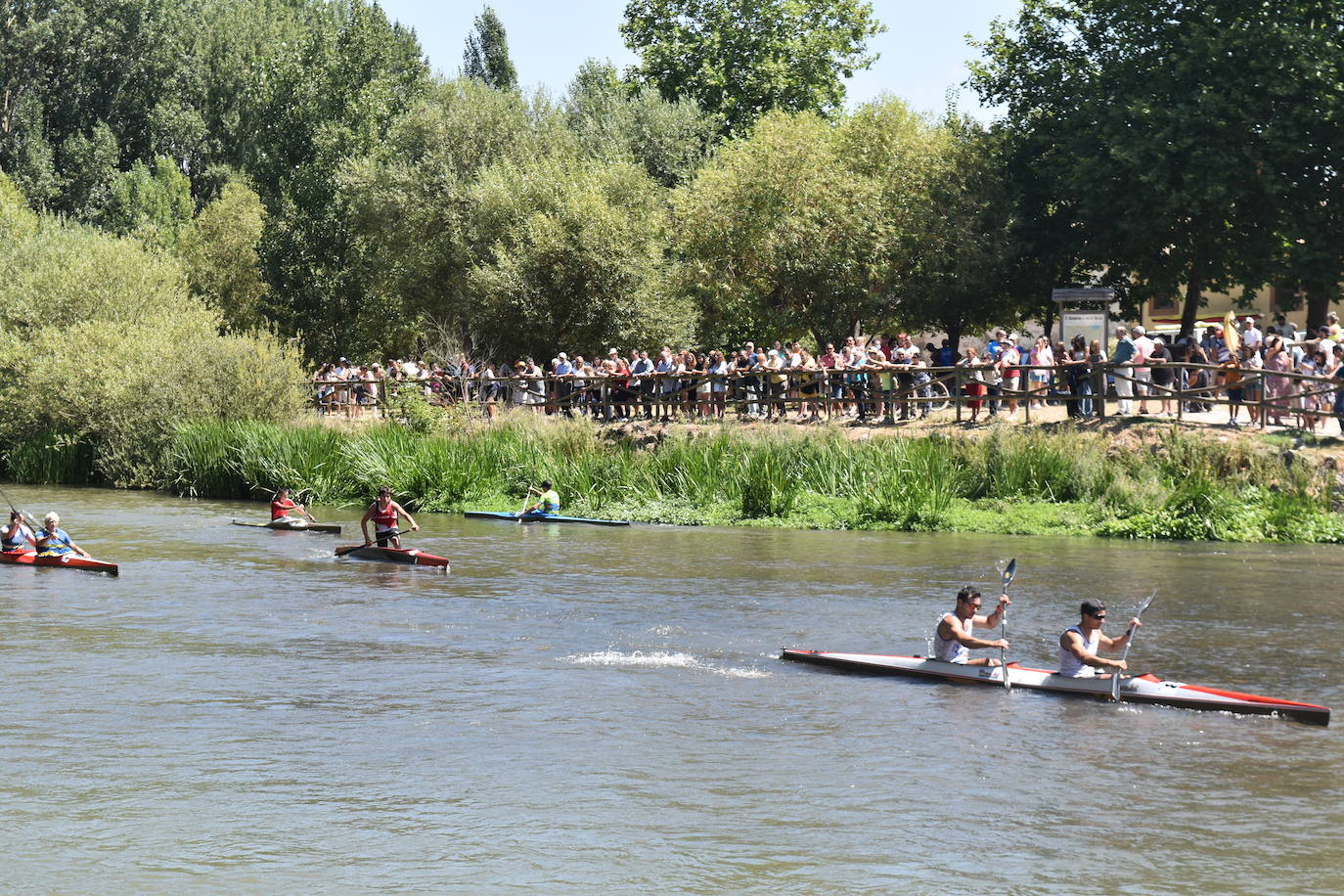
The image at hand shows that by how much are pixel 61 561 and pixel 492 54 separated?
7236 cm

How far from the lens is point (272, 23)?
83.8 m

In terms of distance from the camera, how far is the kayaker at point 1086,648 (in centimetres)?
1786

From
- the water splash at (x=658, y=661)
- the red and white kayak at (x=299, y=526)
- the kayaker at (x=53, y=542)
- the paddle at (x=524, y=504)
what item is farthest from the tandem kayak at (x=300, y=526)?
the water splash at (x=658, y=661)

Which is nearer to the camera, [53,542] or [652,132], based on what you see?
[53,542]

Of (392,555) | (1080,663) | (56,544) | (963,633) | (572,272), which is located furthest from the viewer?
(572,272)

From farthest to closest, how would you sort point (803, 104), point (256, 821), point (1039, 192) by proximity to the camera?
point (803, 104) < point (1039, 192) < point (256, 821)

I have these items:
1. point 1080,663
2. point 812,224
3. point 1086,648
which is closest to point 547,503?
point 812,224

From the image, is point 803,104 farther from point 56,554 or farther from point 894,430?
point 56,554

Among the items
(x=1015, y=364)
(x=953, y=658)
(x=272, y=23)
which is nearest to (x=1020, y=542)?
(x=1015, y=364)

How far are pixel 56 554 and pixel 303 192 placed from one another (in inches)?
1476

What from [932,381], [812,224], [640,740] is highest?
[812,224]

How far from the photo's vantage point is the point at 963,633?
18.8m

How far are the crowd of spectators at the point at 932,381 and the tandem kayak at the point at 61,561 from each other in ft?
47.4

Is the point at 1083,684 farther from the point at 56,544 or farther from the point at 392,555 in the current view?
A: the point at 56,544
